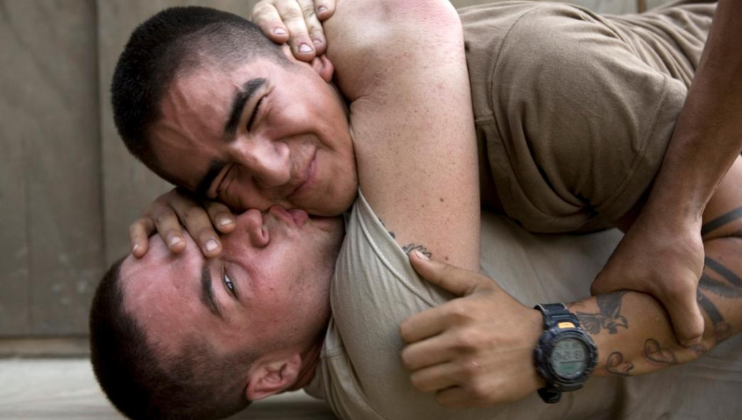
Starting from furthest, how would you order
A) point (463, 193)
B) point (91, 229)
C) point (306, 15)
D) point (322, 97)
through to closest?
point (91, 229) < point (306, 15) < point (322, 97) < point (463, 193)

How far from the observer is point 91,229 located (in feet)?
10.0

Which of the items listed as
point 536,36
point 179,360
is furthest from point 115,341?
point 536,36

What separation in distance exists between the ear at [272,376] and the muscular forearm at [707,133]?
950 millimetres

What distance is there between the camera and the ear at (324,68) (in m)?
2.12

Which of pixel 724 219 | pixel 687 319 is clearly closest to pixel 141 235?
pixel 687 319

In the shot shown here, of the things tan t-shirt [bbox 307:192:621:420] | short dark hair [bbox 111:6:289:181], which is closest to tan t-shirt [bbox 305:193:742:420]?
tan t-shirt [bbox 307:192:621:420]

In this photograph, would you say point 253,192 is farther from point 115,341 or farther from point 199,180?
point 115,341

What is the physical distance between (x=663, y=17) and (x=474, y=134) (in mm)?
996

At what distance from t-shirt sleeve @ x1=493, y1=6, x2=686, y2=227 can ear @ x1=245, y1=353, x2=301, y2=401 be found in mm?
721

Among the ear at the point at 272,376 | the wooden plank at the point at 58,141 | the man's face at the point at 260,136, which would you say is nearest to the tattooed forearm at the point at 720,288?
the man's face at the point at 260,136

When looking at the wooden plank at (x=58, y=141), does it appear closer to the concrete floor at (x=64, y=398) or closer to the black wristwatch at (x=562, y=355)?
the concrete floor at (x=64, y=398)

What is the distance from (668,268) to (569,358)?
0.32 metres

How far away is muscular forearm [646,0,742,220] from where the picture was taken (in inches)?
71.9

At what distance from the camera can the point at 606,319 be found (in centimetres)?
193
